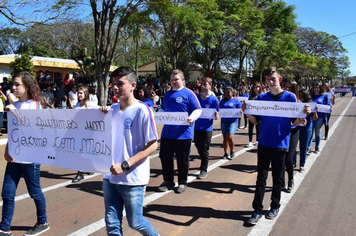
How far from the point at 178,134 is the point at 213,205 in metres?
1.31

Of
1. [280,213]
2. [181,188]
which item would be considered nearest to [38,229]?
[181,188]

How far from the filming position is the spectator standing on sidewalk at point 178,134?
17.0ft

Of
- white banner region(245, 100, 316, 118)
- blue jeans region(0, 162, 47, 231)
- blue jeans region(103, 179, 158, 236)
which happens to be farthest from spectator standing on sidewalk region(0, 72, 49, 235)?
white banner region(245, 100, 316, 118)

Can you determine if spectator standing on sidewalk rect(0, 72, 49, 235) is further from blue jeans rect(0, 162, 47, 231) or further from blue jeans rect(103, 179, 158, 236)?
blue jeans rect(103, 179, 158, 236)

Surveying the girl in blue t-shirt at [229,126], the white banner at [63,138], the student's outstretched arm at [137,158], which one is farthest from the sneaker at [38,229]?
the girl in blue t-shirt at [229,126]

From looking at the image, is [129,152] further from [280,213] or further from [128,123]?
[280,213]

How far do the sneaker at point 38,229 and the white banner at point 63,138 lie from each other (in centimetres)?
91

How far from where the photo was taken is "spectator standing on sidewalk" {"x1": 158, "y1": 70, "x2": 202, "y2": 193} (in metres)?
5.18

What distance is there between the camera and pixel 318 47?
6575 cm

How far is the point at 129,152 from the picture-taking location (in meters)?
2.69

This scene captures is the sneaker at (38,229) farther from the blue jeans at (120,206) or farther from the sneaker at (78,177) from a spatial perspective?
the sneaker at (78,177)

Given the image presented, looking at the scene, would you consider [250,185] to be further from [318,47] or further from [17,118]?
[318,47]

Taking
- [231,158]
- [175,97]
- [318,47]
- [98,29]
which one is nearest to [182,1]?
[98,29]

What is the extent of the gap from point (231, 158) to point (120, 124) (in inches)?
219
